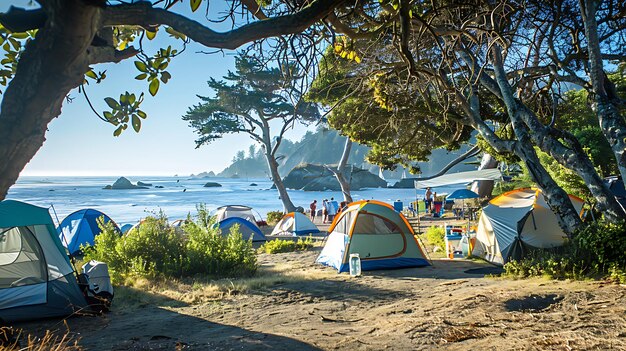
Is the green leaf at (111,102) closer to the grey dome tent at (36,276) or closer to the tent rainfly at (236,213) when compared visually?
the grey dome tent at (36,276)

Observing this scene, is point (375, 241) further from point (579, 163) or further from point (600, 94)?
point (600, 94)

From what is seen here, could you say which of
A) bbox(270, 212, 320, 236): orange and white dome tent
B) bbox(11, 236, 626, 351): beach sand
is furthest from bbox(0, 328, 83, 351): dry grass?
bbox(270, 212, 320, 236): orange and white dome tent

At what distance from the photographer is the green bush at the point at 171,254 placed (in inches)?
365

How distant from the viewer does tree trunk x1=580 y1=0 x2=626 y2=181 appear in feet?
22.9

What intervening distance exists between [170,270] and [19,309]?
9.93ft

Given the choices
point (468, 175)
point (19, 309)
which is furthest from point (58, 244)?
point (468, 175)

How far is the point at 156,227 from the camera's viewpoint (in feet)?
33.1

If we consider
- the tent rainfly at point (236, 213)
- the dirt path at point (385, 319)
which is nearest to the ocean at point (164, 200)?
the tent rainfly at point (236, 213)

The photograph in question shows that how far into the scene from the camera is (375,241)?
10.1 m

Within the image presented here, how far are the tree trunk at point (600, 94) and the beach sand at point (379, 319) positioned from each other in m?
2.66

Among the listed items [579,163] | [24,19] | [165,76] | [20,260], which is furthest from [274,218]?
[24,19]

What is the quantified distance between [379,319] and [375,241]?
4.71 metres

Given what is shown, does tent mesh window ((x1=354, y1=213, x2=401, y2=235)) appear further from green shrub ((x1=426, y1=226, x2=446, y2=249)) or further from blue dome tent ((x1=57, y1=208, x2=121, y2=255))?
blue dome tent ((x1=57, y1=208, x2=121, y2=255))

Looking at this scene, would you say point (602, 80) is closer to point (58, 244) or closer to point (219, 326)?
point (219, 326)
